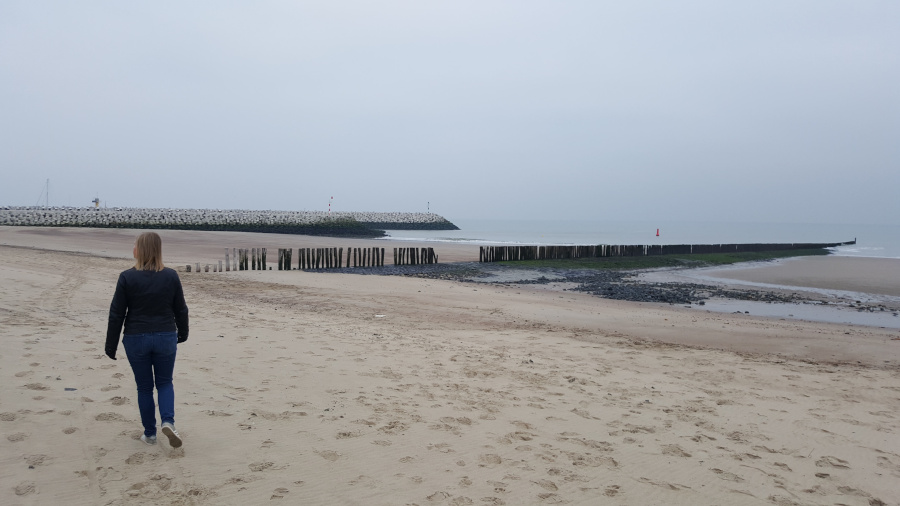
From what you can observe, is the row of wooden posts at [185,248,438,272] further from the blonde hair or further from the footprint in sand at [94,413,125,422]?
the blonde hair

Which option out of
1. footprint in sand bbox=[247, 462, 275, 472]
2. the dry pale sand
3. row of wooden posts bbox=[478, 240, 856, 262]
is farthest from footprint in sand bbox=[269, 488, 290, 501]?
row of wooden posts bbox=[478, 240, 856, 262]

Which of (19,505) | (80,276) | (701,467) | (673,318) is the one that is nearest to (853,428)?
(701,467)

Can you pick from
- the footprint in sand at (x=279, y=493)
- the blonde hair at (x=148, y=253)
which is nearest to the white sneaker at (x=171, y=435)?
the footprint in sand at (x=279, y=493)

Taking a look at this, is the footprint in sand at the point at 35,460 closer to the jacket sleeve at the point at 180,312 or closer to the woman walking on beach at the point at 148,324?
the woman walking on beach at the point at 148,324

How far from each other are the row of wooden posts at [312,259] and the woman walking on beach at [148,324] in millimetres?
15732

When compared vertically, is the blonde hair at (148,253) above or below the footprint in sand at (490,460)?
above

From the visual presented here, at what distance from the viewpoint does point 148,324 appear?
14.0 feet

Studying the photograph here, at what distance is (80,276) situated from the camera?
15094 mm

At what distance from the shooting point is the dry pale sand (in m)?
4.10

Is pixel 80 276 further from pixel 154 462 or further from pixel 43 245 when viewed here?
pixel 43 245

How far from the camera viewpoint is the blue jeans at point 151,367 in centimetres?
425

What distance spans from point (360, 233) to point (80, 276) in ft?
156

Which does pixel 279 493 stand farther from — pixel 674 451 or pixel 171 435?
pixel 674 451

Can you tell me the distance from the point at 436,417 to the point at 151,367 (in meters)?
2.49
